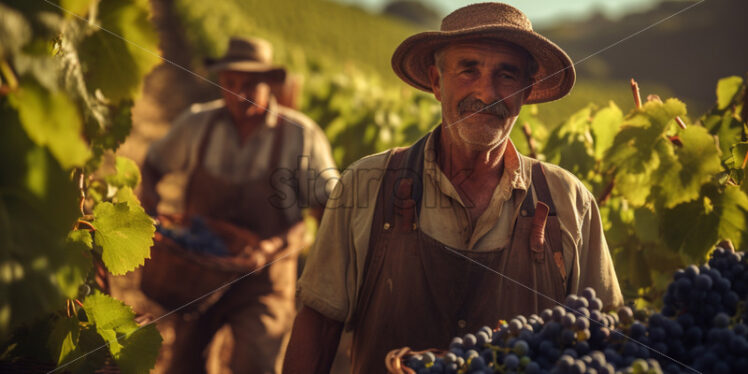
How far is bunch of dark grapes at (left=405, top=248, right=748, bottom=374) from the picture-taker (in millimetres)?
1372

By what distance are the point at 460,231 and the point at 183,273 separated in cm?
204

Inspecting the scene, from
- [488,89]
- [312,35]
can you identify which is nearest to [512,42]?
[488,89]

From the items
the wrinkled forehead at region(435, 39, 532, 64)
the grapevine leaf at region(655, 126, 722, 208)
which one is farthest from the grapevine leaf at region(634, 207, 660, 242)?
the wrinkled forehead at region(435, 39, 532, 64)

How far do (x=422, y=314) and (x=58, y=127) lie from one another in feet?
4.14

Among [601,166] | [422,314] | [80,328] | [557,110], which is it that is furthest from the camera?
[557,110]

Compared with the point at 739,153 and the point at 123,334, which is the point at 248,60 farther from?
the point at 739,153

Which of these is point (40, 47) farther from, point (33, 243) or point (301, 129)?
point (301, 129)

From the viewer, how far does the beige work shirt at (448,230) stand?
2115mm

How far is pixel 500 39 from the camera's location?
6.89 ft

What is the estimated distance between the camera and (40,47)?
51.9 inches

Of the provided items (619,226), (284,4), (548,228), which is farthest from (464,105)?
(284,4)

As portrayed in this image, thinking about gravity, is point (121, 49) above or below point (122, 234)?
above

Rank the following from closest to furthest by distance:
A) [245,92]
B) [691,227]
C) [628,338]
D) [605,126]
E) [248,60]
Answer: [628,338]
[691,227]
[605,126]
[245,92]
[248,60]

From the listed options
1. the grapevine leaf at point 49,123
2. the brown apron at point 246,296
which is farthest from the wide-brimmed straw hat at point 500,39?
the brown apron at point 246,296
